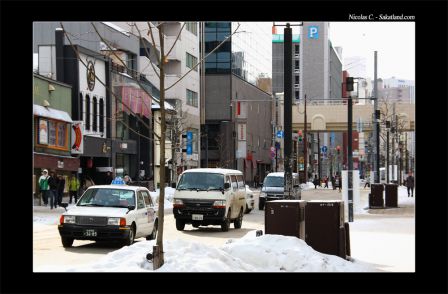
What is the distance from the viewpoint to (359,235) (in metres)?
23.3

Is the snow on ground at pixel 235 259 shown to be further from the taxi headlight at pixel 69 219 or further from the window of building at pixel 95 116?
the window of building at pixel 95 116

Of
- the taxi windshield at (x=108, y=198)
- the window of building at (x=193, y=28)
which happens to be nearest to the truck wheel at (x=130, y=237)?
the taxi windshield at (x=108, y=198)

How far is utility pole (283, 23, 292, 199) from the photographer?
1927 cm

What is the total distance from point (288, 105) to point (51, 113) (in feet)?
91.8

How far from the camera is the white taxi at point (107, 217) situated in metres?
19.8

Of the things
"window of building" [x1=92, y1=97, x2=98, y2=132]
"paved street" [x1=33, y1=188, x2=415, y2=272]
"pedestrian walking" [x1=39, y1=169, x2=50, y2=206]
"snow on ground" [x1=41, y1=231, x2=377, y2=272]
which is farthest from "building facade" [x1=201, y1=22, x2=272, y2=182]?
"snow on ground" [x1=41, y1=231, x2=377, y2=272]

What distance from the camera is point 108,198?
21.2 m

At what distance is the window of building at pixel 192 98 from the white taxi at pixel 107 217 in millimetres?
62024

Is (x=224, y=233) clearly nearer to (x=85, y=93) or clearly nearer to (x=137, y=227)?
(x=137, y=227)

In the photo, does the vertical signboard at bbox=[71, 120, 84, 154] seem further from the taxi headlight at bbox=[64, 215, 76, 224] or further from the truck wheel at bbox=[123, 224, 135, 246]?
the taxi headlight at bbox=[64, 215, 76, 224]

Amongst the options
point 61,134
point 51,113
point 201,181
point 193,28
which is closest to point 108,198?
point 201,181

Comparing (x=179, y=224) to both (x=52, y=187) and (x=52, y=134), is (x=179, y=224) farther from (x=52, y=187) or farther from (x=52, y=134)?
(x=52, y=134)
